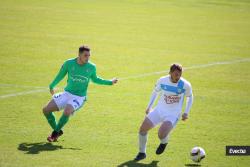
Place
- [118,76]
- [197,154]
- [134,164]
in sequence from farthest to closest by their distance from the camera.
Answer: [118,76] < [197,154] < [134,164]

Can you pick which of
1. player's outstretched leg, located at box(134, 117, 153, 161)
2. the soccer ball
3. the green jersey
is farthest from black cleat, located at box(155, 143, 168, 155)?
the green jersey

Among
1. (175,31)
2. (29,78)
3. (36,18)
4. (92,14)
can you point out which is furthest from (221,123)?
(92,14)

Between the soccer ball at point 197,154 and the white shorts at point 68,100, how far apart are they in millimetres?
2904

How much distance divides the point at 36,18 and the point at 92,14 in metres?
5.95

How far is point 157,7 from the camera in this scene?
156 feet

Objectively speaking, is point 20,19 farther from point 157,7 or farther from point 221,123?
point 221,123

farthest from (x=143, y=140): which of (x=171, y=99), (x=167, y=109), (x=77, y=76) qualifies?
(x=77, y=76)

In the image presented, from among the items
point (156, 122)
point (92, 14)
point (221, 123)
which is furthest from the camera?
point (92, 14)

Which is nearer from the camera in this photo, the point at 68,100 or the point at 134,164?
the point at 134,164

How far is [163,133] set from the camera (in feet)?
38.0

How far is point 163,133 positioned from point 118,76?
9.21 meters

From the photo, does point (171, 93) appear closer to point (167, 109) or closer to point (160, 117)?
point (167, 109)

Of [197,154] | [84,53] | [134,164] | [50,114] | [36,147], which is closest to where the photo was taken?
[134,164]

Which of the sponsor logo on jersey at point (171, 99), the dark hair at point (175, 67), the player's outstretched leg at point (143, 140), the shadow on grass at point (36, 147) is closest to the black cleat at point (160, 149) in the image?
the player's outstretched leg at point (143, 140)
